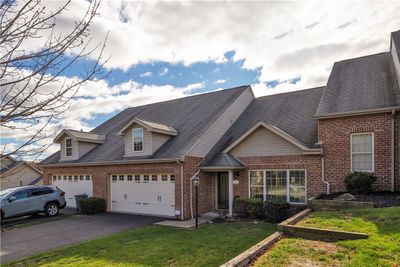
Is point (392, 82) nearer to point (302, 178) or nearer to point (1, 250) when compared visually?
point (302, 178)

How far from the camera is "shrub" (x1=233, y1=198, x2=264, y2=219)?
44.9 ft

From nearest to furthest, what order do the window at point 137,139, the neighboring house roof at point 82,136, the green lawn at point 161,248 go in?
the green lawn at point 161,248 < the window at point 137,139 < the neighboring house roof at point 82,136

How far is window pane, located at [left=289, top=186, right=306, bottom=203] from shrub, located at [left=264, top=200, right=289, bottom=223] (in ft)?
3.58

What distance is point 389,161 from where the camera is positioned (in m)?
12.2

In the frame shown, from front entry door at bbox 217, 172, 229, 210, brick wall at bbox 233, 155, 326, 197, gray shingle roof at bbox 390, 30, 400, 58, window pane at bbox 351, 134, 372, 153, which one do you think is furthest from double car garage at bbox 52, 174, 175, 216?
gray shingle roof at bbox 390, 30, 400, 58

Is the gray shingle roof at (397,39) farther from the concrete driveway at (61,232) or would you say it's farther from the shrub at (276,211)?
the concrete driveway at (61,232)

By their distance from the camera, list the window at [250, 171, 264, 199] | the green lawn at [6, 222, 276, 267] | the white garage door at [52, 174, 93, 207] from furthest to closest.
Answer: the white garage door at [52, 174, 93, 207], the window at [250, 171, 264, 199], the green lawn at [6, 222, 276, 267]

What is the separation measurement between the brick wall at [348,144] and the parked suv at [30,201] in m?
14.6

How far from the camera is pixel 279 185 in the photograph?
47.6 ft

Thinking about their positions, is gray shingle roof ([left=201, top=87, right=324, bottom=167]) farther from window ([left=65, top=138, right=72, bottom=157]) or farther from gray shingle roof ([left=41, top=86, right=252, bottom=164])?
window ([left=65, top=138, right=72, bottom=157])

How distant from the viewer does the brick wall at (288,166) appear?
1346cm

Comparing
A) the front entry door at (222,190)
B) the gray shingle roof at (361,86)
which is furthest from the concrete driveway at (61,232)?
the gray shingle roof at (361,86)

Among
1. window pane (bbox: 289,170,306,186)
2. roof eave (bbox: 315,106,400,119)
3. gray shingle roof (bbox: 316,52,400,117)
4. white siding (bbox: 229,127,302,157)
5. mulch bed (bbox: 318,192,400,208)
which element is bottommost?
mulch bed (bbox: 318,192,400,208)

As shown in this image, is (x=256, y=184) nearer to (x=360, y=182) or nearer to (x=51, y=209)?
(x=360, y=182)
